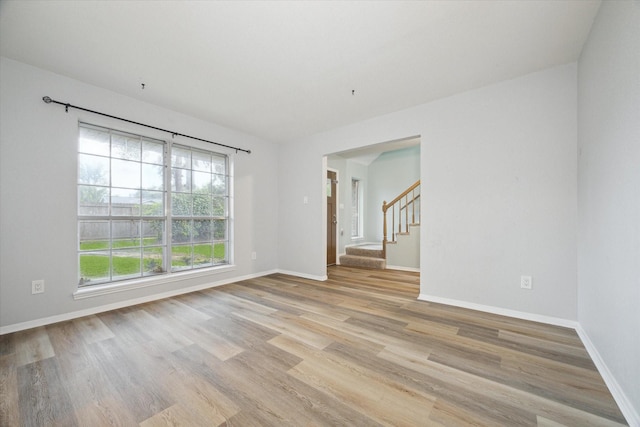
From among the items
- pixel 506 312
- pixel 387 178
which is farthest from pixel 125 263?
pixel 387 178

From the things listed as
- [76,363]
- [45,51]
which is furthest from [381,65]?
[76,363]

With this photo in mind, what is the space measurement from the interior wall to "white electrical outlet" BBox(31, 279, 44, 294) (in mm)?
6482

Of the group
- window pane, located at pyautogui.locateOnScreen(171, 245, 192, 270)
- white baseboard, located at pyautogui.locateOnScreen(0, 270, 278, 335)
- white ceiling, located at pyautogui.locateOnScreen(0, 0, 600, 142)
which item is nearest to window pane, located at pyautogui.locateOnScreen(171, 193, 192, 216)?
window pane, located at pyautogui.locateOnScreen(171, 245, 192, 270)

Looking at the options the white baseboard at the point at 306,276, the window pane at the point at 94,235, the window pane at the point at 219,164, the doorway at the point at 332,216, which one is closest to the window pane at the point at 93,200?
the window pane at the point at 94,235

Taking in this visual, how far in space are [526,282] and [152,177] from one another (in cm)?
456

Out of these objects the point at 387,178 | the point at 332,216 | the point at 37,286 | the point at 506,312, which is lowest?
the point at 506,312

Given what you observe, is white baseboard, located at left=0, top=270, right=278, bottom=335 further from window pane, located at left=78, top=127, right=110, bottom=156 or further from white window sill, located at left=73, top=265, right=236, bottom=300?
window pane, located at left=78, top=127, right=110, bottom=156

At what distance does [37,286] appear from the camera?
240 cm

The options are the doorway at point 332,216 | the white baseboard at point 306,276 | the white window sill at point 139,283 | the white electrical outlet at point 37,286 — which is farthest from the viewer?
the doorway at point 332,216

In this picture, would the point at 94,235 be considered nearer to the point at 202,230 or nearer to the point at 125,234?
the point at 125,234

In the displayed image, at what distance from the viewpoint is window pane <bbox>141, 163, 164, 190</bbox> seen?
10.6 ft

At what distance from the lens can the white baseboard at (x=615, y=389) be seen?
47.6 inches

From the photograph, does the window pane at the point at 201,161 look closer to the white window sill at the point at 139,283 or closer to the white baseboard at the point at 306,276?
the white window sill at the point at 139,283

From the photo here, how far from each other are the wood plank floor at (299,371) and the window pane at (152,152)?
188cm
